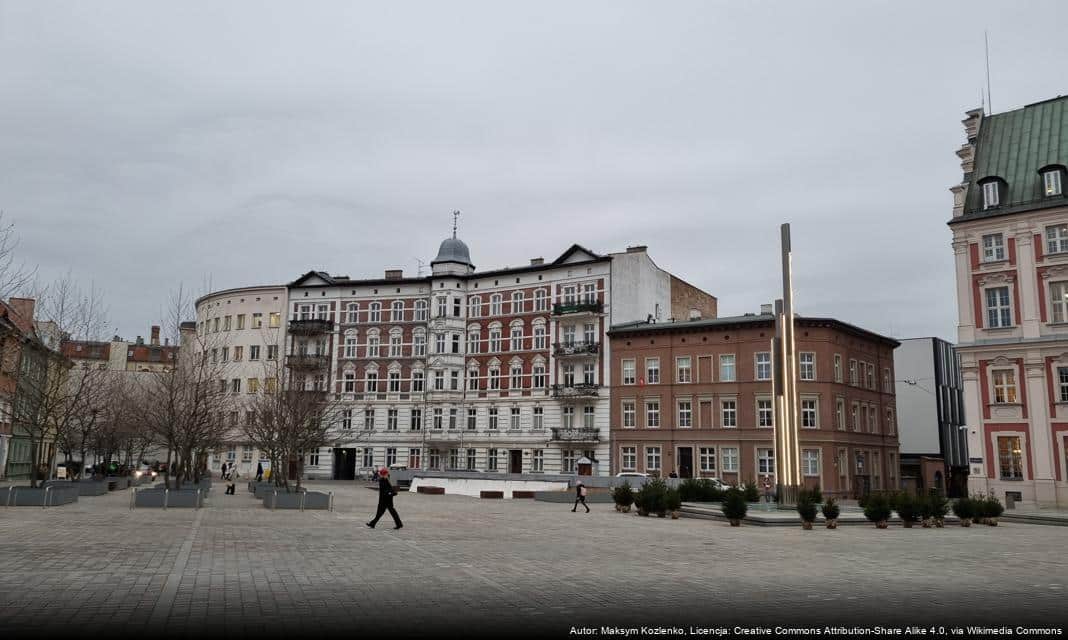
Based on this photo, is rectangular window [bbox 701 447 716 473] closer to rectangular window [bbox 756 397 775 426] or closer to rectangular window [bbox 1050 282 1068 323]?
rectangular window [bbox 756 397 775 426]

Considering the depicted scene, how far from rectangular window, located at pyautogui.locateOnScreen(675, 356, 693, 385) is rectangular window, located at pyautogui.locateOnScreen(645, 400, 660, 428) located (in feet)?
7.23

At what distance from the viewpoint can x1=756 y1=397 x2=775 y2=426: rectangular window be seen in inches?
1994

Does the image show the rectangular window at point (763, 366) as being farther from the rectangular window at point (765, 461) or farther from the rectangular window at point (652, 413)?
the rectangular window at point (652, 413)

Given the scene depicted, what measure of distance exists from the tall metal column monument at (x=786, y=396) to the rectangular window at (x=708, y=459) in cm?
2005

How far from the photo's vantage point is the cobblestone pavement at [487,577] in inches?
380

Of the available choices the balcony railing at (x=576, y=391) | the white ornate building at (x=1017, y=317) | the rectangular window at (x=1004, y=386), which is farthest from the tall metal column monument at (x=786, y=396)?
the balcony railing at (x=576, y=391)

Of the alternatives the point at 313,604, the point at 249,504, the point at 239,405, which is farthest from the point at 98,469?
the point at 313,604

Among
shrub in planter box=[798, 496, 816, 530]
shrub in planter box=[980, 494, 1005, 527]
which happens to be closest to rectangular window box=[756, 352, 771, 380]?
shrub in planter box=[980, 494, 1005, 527]

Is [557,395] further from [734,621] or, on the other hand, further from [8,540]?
[734,621]

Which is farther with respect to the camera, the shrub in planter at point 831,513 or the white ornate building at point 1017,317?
the white ornate building at point 1017,317

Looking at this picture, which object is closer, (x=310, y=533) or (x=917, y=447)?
(x=310, y=533)

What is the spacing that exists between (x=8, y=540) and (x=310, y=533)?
6380mm

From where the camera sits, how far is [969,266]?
4269 cm

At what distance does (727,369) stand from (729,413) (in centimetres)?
285
